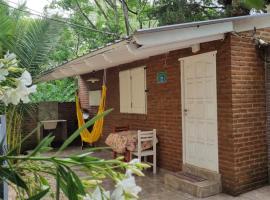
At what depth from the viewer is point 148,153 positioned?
6.39m

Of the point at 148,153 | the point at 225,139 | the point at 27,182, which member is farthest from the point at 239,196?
the point at 27,182

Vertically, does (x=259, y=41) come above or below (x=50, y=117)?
above

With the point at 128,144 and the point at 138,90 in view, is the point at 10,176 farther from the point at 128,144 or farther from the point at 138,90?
the point at 138,90


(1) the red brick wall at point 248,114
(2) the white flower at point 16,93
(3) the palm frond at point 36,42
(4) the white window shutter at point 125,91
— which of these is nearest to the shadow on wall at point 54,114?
(4) the white window shutter at point 125,91

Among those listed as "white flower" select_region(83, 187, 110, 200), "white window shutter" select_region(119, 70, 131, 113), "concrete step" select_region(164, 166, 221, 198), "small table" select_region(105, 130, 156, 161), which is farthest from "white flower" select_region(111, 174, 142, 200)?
"white window shutter" select_region(119, 70, 131, 113)

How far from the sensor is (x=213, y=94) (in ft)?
17.4

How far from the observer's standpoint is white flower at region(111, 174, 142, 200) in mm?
664

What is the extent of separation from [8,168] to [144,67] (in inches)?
257

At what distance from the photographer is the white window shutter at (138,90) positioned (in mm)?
7286

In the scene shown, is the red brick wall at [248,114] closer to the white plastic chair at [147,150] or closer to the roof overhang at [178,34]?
the roof overhang at [178,34]

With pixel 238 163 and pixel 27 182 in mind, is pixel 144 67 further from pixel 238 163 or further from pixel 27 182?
pixel 27 182

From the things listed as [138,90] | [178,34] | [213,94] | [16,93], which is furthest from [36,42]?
[16,93]

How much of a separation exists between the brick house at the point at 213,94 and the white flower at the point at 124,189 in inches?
125

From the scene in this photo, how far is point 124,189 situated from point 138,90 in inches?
269
